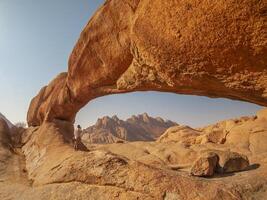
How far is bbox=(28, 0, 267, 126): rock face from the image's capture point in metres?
4.64

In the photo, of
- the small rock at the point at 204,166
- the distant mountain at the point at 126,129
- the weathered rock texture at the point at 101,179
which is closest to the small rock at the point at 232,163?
the weathered rock texture at the point at 101,179

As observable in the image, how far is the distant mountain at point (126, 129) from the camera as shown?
60034 mm

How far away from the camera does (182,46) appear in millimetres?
5457

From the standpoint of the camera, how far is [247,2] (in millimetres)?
4250

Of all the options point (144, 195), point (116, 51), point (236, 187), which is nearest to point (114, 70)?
point (116, 51)

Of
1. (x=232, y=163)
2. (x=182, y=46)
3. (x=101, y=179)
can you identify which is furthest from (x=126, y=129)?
(x=182, y=46)

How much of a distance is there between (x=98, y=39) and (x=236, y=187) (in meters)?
5.91

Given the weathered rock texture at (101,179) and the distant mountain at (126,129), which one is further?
the distant mountain at (126,129)

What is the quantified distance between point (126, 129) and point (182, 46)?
68.8 meters

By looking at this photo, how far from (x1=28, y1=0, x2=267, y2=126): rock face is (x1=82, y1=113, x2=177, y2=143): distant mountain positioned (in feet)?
161

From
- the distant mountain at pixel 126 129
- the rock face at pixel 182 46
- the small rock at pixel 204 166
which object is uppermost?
the rock face at pixel 182 46

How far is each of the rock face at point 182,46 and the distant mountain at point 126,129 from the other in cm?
4908

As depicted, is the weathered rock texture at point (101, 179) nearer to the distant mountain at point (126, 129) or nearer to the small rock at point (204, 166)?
the small rock at point (204, 166)

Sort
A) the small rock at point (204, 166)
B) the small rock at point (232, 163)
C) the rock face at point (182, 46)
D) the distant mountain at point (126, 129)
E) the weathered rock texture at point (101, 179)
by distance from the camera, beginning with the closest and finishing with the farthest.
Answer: the rock face at point (182, 46)
the weathered rock texture at point (101, 179)
the small rock at point (204, 166)
the small rock at point (232, 163)
the distant mountain at point (126, 129)
